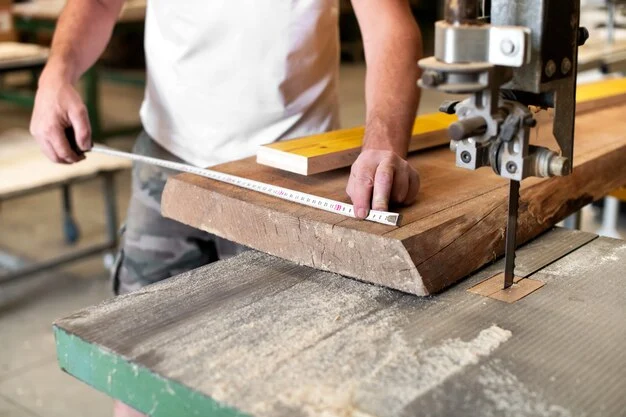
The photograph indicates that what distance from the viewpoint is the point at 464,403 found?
2.86ft

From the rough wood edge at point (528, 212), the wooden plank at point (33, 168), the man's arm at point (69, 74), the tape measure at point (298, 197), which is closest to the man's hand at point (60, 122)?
the man's arm at point (69, 74)

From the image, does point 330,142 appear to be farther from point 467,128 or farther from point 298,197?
point 467,128

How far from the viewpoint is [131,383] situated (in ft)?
3.15

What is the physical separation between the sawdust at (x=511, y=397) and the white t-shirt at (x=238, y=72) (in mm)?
928

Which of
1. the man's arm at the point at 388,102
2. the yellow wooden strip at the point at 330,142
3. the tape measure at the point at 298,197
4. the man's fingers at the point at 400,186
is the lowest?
the tape measure at the point at 298,197

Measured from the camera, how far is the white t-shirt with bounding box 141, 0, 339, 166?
66.1 inches

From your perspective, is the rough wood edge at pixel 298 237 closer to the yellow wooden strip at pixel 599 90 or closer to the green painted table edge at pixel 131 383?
the green painted table edge at pixel 131 383

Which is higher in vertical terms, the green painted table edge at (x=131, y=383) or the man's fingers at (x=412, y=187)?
the man's fingers at (x=412, y=187)

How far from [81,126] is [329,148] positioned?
0.49 meters

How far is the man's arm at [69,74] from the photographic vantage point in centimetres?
157

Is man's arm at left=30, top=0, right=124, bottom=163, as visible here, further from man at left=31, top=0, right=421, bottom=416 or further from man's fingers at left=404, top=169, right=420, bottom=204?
man's fingers at left=404, top=169, right=420, bottom=204

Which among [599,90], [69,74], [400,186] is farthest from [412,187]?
[599,90]

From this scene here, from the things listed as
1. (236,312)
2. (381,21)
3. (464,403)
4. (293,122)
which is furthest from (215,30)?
(464,403)

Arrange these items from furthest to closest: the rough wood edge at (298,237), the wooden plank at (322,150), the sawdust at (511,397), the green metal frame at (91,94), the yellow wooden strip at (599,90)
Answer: the green metal frame at (91,94) → the yellow wooden strip at (599,90) → the wooden plank at (322,150) → the rough wood edge at (298,237) → the sawdust at (511,397)
